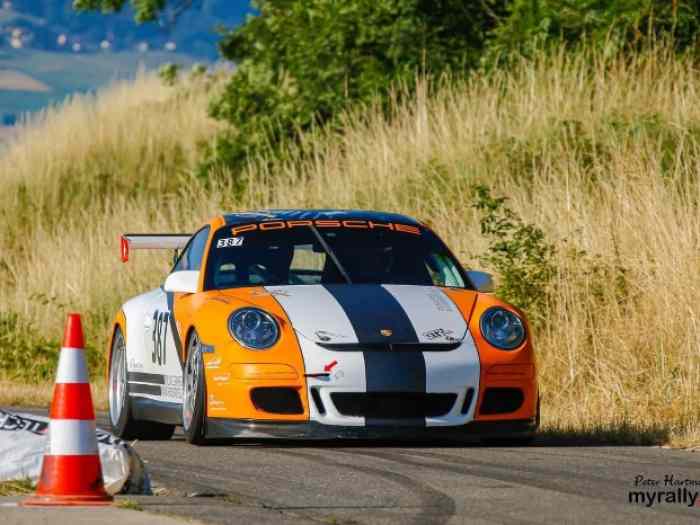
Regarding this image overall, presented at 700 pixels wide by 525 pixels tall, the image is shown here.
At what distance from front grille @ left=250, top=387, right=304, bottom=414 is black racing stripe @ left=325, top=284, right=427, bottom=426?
0.40 m

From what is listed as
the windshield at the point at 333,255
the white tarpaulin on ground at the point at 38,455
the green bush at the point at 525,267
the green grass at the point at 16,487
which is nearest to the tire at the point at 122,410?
the windshield at the point at 333,255

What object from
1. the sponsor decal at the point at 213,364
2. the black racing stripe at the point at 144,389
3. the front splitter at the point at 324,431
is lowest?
the front splitter at the point at 324,431

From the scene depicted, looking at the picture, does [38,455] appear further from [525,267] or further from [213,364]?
[525,267]

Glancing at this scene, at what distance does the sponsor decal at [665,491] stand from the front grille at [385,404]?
65.7 inches

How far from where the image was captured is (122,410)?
11359 mm

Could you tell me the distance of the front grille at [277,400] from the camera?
9594mm

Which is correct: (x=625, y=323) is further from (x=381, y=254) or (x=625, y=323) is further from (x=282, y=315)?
(x=282, y=315)

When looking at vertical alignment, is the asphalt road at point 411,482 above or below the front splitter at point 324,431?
below

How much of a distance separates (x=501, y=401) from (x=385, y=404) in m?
0.71

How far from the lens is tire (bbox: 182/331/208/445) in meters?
9.84

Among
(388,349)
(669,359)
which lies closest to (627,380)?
(669,359)

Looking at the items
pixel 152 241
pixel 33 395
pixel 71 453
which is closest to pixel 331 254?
pixel 152 241

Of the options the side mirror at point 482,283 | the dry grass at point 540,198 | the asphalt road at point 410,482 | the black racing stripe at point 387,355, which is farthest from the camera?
the dry grass at point 540,198

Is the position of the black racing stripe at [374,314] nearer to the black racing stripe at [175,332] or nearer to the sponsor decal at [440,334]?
the sponsor decal at [440,334]
